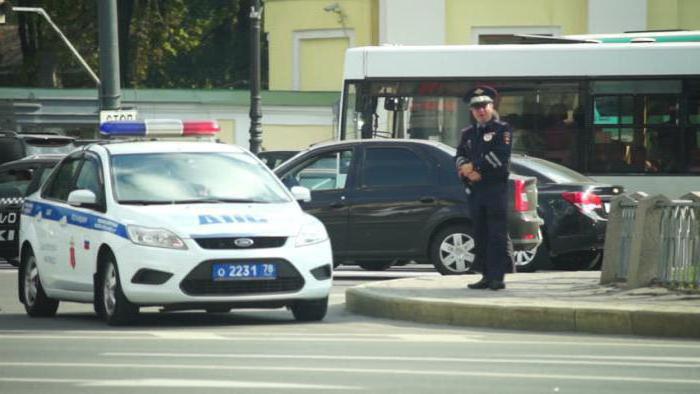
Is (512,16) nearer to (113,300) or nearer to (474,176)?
(474,176)

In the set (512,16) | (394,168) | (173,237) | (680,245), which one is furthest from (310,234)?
(512,16)

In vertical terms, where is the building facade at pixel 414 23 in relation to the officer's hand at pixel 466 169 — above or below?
above

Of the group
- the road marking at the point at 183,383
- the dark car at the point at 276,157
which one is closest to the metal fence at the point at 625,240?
the road marking at the point at 183,383

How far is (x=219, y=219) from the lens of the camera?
14375mm

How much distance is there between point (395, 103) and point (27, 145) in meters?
6.08

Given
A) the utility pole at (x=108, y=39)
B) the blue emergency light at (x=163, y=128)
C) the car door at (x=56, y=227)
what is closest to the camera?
the car door at (x=56, y=227)

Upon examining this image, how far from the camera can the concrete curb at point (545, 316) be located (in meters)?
13.5

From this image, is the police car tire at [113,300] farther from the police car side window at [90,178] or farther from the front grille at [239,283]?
the police car side window at [90,178]

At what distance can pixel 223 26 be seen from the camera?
240 feet

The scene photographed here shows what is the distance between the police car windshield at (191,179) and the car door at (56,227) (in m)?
0.73

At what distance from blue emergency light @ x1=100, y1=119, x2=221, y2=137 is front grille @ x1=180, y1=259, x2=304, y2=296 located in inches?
119

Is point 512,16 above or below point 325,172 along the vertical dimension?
above

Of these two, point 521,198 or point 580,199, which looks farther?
point 580,199

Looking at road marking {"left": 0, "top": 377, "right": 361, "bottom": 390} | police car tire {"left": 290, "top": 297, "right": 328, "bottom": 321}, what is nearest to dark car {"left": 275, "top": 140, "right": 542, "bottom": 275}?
police car tire {"left": 290, "top": 297, "right": 328, "bottom": 321}
